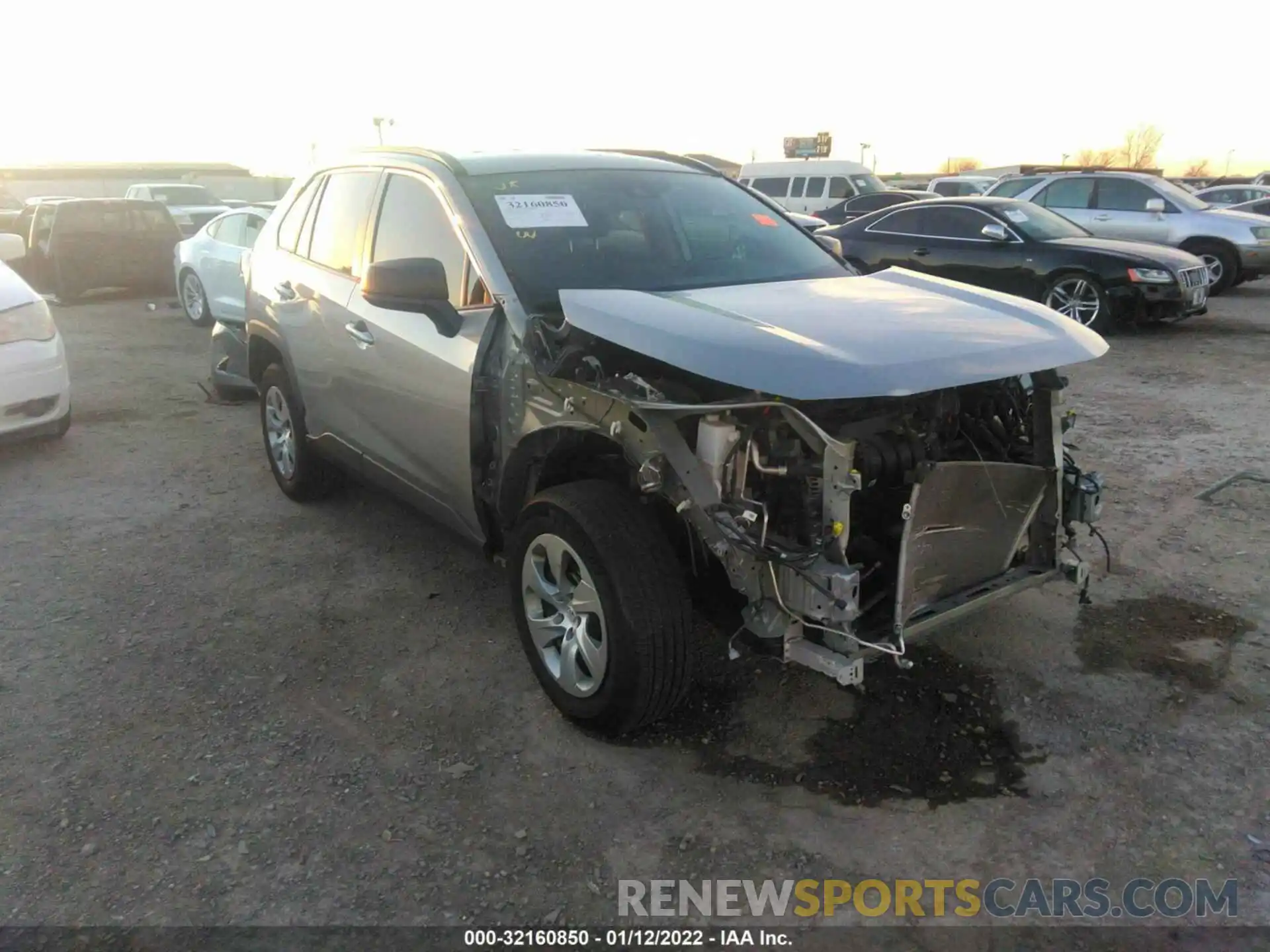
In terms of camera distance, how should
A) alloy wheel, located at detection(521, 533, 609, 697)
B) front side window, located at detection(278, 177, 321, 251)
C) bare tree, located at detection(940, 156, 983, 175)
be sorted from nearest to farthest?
alloy wheel, located at detection(521, 533, 609, 697), front side window, located at detection(278, 177, 321, 251), bare tree, located at detection(940, 156, 983, 175)

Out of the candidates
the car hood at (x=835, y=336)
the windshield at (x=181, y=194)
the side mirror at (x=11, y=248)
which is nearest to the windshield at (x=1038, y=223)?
the car hood at (x=835, y=336)

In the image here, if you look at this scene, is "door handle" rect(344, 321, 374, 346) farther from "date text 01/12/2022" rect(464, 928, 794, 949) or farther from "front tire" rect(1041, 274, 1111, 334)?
"front tire" rect(1041, 274, 1111, 334)

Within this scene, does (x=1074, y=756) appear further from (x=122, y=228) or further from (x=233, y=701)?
(x=122, y=228)

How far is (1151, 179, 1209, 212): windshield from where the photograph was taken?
43.0ft

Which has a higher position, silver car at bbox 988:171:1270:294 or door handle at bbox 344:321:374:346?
door handle at bbox 344:321:374:346

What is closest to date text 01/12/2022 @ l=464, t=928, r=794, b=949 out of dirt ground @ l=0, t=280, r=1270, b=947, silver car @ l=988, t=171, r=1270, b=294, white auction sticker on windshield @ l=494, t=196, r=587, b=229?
dirt ground @ l=0, t=280, r=1270, b=947

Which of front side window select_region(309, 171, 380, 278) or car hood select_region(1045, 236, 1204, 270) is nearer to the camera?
Result: front side window select_region(309, 171, 380, 278)

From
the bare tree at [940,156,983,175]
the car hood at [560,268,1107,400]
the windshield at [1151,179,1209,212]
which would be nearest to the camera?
the car hood at [560,268,1107,400]

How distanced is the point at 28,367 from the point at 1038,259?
30.7 feet

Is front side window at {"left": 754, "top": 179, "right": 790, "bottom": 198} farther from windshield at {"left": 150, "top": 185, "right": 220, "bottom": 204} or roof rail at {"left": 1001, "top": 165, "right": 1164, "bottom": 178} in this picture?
windshield at {"left": 150, "top": 185, "right": 220, "bottom": 204}

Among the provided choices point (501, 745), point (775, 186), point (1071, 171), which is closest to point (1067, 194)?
point (1071, 171)

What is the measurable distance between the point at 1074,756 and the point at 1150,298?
8155 mm

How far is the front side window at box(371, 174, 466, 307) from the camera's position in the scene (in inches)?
145

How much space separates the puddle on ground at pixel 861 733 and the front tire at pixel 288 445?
2.76 m
